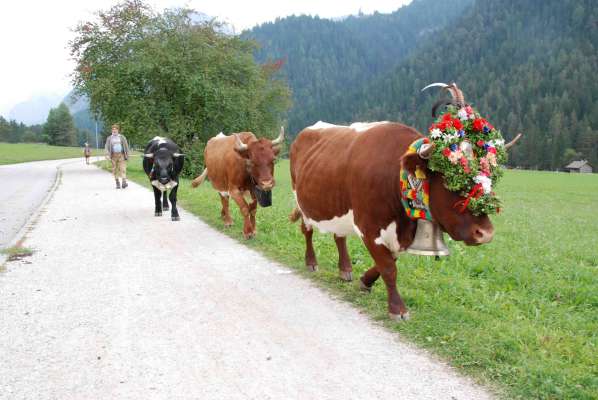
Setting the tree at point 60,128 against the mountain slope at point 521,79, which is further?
the tree at point 60,128

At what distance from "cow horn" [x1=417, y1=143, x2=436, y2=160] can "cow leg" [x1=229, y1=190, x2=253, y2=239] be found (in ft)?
17.6

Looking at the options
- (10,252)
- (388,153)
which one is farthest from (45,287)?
(388,153)

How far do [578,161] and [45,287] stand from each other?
10874cm

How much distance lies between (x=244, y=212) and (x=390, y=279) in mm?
4806

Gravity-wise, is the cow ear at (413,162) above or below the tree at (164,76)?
below

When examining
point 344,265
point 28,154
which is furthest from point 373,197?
point 28,154

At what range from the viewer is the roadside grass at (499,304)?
3855 millimetres

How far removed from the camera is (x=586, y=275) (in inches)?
279

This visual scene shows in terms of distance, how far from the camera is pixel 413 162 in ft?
14.6

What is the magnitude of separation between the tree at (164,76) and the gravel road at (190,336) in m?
20.9

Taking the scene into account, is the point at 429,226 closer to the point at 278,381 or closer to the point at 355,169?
the point at 355,169

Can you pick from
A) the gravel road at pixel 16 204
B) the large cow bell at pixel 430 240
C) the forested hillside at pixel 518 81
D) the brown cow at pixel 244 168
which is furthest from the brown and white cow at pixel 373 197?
the forested hillside at pixel 518 81

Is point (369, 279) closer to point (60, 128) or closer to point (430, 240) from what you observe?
point (430, 240)

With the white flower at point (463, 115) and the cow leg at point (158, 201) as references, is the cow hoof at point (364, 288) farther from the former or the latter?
the cow leg at point (158, 201)
